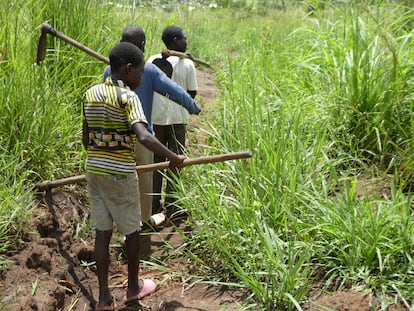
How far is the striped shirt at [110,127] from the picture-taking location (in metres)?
3.01

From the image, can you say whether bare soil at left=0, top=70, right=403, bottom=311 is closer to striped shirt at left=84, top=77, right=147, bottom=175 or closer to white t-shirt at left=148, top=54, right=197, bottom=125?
striped shirt at left=84, top=77, right=147, bottom=175

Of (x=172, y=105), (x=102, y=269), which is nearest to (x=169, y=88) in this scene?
(x=172, y=105)

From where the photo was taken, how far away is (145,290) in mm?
3393

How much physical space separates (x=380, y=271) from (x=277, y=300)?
0.55 meters

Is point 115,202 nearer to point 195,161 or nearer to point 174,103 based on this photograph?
point 195,161

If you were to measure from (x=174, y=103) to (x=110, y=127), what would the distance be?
125cm

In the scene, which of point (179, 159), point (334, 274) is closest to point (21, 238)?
point (179, 159)

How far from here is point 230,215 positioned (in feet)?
11.3

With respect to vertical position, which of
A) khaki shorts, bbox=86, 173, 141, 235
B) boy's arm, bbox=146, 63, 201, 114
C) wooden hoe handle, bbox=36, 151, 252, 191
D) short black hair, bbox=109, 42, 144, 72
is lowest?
khaki shorts, bbox=86, 173, 141, 235

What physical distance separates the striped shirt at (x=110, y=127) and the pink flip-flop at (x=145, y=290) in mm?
726

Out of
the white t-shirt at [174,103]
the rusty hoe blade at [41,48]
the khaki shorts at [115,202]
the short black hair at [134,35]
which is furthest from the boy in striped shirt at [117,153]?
the rusty hoe blade at [41,48]

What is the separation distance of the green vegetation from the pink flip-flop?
0.95 ft

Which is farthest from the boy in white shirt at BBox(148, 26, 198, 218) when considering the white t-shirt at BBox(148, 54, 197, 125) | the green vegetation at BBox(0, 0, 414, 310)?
the green vegetation at BBox(0, 0, 414, 310)

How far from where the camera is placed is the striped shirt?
301 cm
